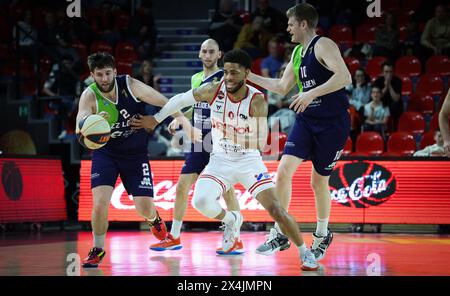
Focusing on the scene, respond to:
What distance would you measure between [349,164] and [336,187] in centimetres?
45

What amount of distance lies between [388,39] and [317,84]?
A: 9.37 metres

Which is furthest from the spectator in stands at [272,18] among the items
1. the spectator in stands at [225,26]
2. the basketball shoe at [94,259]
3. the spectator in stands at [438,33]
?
the basketball shoe at [94,259]

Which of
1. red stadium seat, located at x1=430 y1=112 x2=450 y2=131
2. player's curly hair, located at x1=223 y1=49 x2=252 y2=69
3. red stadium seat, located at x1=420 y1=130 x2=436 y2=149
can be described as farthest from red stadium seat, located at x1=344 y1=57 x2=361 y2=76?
player's curly hair, located at x1=223 y1=49 x2=252 y2=69

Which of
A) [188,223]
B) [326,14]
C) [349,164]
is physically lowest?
[188,223]

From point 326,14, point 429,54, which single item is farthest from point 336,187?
point 326,14

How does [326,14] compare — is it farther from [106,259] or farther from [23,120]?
[106,259]

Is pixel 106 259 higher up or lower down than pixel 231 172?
lower down

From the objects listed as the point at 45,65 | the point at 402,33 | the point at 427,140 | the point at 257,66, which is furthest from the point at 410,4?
the point at 45,65

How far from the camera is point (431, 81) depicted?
53.5 feet

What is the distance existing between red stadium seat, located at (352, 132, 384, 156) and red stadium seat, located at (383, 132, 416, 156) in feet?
0.55

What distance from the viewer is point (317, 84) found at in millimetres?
8375

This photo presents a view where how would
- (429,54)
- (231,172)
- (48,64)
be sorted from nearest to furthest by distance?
(231,172) → (429,54) → (48,64)

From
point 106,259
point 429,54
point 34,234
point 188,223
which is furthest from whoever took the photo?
point 429,54

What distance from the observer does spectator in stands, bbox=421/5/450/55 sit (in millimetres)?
16844
